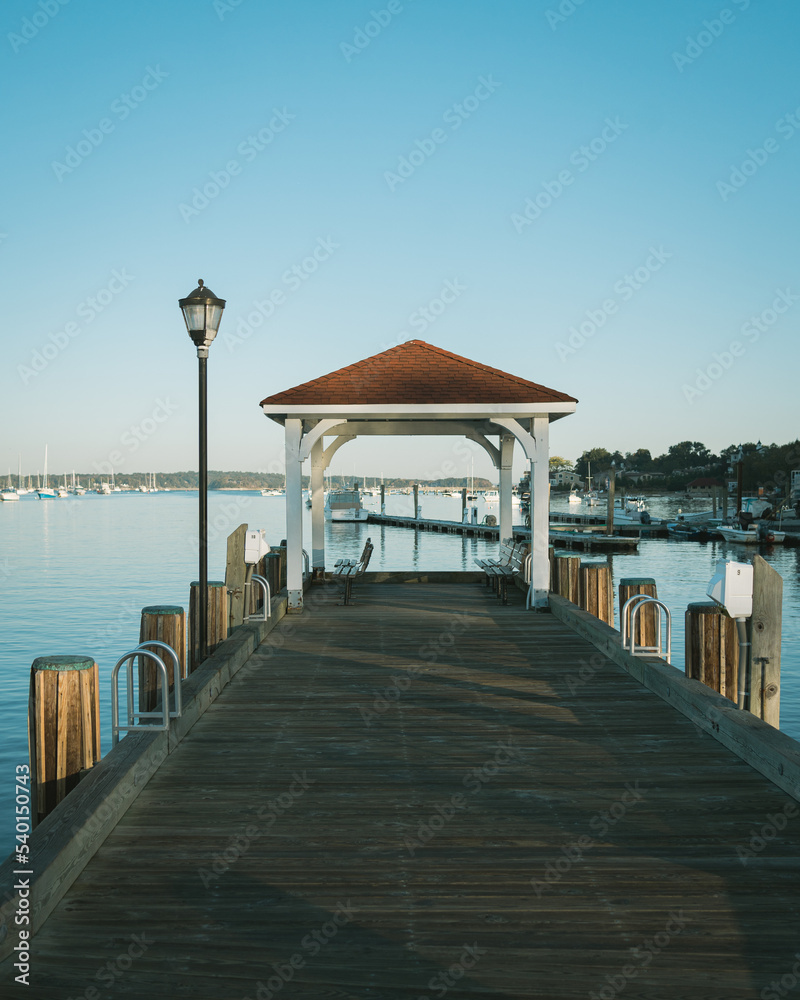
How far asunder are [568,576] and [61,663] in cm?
908

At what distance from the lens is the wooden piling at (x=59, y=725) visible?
498 cm

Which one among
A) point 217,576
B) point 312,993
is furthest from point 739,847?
point 217,576

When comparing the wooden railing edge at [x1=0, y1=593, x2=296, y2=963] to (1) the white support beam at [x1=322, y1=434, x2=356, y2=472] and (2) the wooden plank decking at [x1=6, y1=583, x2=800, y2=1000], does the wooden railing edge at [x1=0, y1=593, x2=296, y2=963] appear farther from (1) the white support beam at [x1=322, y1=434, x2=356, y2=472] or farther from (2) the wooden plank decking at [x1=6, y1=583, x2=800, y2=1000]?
(1) the white support beam at [x1=322, y1=434, x2=356, y2=472]

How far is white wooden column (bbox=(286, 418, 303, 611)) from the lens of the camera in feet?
41.3

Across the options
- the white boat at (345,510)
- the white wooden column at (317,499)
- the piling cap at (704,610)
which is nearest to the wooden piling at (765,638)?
the piling cap at (704,610)

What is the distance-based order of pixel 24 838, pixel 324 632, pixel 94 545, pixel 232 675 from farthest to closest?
pixel 94 545, pixel 324 632, pixel 232 675, pixel 24 838

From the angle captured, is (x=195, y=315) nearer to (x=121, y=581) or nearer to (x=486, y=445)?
(x=486, y=445)

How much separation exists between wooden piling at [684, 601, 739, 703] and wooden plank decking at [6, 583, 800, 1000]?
2.67 ft

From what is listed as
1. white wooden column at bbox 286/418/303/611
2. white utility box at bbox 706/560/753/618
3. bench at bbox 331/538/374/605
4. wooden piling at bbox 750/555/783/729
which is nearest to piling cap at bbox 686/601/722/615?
wooden piling at bbox 750/555/783/729

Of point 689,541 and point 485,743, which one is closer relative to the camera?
point 485,743

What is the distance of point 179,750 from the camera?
20.4 feet

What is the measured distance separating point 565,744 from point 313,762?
185 cm

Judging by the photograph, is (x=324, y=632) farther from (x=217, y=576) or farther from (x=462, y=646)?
(x=217, y=576)

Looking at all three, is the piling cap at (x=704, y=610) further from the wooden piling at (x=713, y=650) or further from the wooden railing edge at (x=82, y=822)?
the wooden railing edge at (x=82, y=822)
